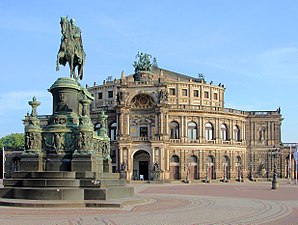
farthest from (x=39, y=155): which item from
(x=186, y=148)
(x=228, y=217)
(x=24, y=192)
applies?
(x=186, y=148)

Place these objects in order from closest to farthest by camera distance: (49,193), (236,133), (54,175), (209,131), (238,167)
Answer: (49,193) → (54,175) → (209,131) → (238,167) → (236,133)

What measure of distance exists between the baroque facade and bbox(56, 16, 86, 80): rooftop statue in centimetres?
5122

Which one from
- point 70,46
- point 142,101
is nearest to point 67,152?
point 70,46

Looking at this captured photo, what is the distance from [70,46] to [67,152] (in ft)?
21.2

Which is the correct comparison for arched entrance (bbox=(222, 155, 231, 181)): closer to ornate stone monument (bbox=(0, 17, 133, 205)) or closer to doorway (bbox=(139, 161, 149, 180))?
doorway (bbox=(139, 161, 149, 180))

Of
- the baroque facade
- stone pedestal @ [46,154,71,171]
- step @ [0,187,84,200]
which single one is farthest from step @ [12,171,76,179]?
the baroque facade

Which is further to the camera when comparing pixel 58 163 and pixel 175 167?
pixel 175 167

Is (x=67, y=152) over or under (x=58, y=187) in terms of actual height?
over

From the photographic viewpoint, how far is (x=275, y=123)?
314 feet

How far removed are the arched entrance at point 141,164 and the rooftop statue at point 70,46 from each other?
59.3 m

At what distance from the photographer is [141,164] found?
284 feet

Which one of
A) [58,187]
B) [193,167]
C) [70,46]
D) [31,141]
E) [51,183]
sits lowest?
[193,167]

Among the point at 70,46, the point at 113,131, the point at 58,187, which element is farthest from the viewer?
the point at 113,131

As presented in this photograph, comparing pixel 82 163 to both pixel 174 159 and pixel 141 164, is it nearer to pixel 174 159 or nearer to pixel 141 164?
pixel 141 164
